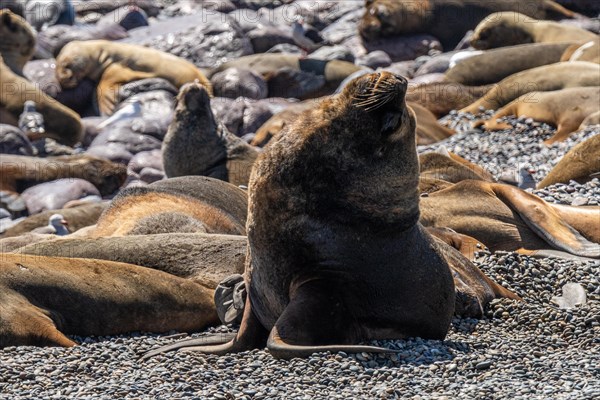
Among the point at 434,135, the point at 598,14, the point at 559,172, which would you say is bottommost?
the point at 598,14

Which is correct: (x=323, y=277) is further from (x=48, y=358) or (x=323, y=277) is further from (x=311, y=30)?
(x=311, y=30)

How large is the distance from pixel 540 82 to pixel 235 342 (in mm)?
10165

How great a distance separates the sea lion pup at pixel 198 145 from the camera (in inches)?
423

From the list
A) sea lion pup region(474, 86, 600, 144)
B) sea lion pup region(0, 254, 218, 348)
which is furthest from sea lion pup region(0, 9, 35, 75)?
sea lion pup region(0, 254, 218, 348)

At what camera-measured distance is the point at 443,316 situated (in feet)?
17.2

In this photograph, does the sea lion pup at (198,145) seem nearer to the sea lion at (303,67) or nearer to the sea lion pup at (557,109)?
the sea lion pup at (557,109)

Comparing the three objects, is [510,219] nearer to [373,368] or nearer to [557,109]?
[373,368]

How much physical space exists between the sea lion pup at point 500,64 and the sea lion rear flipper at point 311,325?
40.2 ft

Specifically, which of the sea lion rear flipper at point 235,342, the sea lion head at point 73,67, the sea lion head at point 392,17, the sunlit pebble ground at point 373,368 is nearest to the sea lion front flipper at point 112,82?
the sea lion head at point 73,67

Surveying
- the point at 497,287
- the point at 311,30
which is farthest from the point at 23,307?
the point at 311,30

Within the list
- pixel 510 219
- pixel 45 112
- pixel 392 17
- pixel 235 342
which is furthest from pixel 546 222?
pixel 392 17

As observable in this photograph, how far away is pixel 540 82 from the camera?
14.7 meters

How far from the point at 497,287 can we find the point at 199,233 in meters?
1.97

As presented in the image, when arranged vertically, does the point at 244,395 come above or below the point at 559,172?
above
